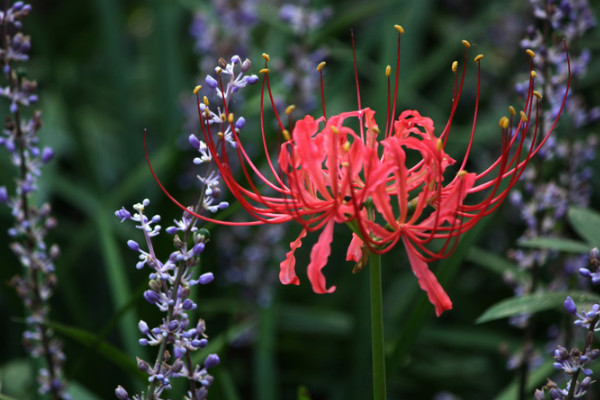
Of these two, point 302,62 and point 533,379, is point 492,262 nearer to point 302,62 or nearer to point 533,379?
point 533,379

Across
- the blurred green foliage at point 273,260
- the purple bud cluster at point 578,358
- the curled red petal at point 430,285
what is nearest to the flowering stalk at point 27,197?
the blurred green foliage at point 273,260

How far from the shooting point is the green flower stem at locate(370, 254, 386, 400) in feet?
3.30

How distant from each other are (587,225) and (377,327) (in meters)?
0.63

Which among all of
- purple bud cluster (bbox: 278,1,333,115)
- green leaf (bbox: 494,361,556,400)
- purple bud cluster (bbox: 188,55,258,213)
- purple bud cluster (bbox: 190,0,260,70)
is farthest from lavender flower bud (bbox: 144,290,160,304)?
purple bud cluster (bbox: 190,0,260,70)

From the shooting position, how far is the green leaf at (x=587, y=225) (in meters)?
1.38

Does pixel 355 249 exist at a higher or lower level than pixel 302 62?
lower

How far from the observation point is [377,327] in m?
1.02

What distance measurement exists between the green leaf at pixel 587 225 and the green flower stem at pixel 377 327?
556 millimetres

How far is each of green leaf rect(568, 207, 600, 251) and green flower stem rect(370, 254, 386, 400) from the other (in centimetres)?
56

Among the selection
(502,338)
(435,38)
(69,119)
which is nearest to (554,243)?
(502,338)

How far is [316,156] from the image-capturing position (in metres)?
1.02

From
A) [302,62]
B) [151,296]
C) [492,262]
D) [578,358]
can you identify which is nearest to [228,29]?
[302,62]

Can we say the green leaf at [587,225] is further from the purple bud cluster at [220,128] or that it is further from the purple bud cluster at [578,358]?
the purple bud cluster at [220,128]

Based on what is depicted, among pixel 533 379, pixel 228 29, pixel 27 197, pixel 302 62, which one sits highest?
pixel 228 29
